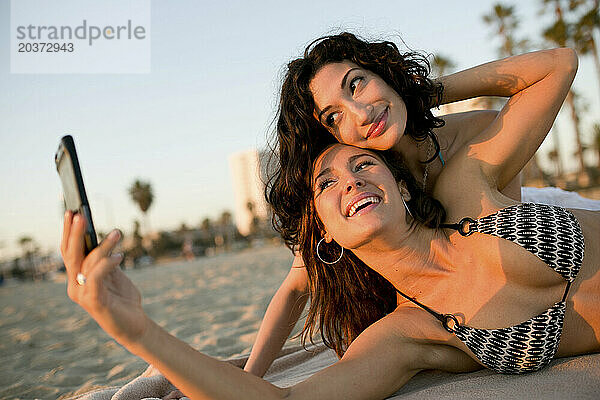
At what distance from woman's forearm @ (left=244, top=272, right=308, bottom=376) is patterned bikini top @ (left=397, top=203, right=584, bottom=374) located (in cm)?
96

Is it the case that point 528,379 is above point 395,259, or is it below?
below

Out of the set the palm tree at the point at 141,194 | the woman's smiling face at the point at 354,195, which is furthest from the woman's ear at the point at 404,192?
the palm tree at the point at 141,194

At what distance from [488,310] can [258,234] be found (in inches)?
2543

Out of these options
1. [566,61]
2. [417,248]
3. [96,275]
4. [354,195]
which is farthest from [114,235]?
[566,61]

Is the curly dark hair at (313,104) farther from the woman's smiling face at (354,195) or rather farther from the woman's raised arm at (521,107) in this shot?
the woman's raised arm at (521,107)

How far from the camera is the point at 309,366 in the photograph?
3.48 m

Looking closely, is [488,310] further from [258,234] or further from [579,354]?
[258,234]

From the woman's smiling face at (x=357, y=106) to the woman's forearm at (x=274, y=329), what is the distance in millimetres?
1011

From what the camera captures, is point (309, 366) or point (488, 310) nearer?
point (488, 310)

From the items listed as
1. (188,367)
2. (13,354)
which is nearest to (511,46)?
(13,354)

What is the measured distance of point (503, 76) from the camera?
2.78 m

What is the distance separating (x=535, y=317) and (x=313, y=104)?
1.41 m

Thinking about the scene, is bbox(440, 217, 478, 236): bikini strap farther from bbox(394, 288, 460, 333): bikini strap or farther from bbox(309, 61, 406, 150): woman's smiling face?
bbox(309, 61, 406, 150): woman's smiling face

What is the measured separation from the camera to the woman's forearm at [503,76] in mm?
2705
